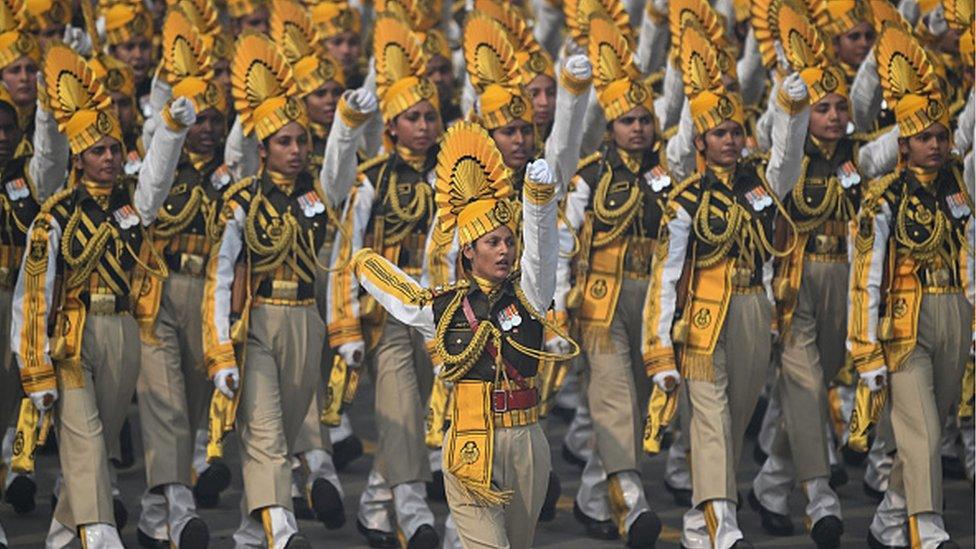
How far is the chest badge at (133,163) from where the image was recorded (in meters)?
14.0

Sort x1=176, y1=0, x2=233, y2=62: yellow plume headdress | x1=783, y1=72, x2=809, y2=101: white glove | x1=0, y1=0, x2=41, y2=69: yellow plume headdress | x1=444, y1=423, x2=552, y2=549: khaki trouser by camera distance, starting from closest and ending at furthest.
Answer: x1=444, y1=423, x2=552, y2=549: khaki trouser
x1=783, y1=72, x2=809, y2=101: white glove
x1=0, y1=0, x2=41, y2=69: yellow plume headdress
x1=176, y1=0, x2=233, y2=62: yellow plume headdress

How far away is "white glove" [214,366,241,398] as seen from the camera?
42.0 feet

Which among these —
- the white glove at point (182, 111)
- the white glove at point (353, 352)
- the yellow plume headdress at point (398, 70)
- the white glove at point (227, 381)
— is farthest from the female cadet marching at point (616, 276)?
the white glove at point (182, 111)

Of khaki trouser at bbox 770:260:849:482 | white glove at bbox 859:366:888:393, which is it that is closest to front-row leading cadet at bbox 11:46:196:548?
khaki trouser at bbox 770:260:849:482

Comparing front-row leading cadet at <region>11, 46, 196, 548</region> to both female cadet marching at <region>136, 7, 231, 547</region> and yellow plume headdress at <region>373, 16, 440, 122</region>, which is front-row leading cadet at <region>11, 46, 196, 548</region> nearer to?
female cadet marching at <region>136, 7, 231, 547</region>

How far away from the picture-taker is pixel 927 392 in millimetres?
13172

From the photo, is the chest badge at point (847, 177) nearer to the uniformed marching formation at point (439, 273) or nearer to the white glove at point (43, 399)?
the uniformed marching formation at point (439, 273)

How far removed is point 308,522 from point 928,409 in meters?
3.29

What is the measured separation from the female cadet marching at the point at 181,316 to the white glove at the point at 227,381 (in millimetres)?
601

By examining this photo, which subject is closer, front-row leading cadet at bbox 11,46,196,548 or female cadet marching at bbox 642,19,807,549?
front-row leading cadet at bbox 11,46,196,548

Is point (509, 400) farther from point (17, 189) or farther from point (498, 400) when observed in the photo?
point (17, 189)

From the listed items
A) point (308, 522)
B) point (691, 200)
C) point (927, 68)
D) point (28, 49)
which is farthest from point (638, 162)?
point (28, 49)

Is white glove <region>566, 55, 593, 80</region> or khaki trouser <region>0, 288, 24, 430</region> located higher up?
white glove <region>566, 55, 593, 80</region>

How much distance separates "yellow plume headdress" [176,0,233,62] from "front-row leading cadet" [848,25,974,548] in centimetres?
404
